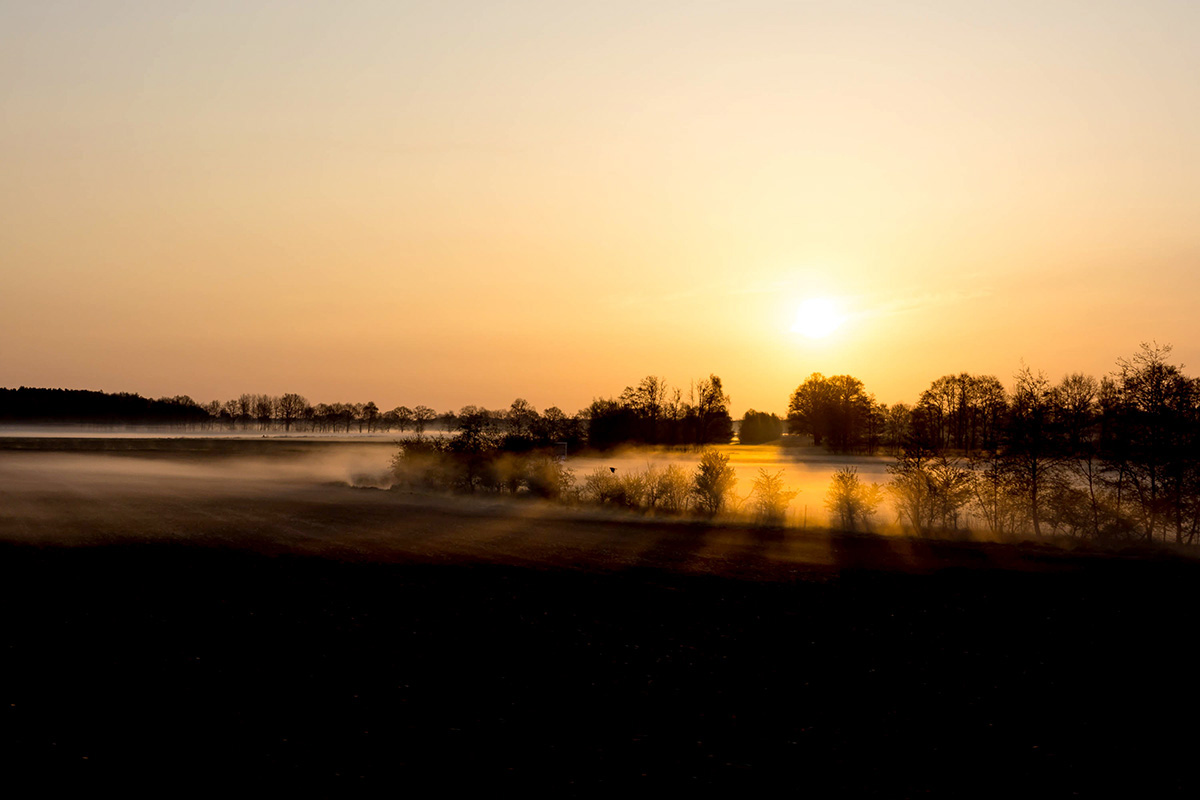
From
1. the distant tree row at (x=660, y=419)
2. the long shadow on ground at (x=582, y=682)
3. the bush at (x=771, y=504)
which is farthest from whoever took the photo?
the distant tree row at (x=660, y=419)

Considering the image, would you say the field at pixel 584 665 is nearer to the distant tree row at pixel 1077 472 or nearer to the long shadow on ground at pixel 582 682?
the long shadow on ground at pixel 582 682

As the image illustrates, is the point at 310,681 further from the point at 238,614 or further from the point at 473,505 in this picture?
the point at 473,505

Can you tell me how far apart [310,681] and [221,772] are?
3.92 metres

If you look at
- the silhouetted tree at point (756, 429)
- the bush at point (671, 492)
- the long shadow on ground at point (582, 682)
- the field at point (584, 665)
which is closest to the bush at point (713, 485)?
the bush at point (671, 492)

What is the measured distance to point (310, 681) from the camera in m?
14.1

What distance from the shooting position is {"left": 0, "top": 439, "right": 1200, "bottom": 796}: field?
35.9 feet

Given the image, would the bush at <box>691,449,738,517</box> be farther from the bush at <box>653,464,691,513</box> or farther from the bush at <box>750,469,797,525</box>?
the bush at <box>750,469,797,525</box>

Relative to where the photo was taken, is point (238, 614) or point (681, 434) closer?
point (238, 614)

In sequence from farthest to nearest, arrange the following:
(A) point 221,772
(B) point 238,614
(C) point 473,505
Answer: (C) point 473,505 → (B) point 238,614 → (A) point 221,772

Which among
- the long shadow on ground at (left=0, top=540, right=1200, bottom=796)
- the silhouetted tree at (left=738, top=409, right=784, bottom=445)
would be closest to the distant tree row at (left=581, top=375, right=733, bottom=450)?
the silhouetted tree at (left=738, top=409, right=784, bottom=445)

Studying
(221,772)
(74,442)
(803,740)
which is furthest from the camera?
(74,442)

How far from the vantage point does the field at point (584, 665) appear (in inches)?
430

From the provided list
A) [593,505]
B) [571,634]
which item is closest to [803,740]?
[571,634]

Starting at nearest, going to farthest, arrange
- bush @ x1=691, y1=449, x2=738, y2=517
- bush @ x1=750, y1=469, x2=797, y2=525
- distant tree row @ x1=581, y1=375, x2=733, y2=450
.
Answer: bush @ x1=750, y1=469, x2=797, y2=525 < bush @ x1=691, y1=449, x2=738, y2=517 < distant tree row @ x1=581, y1=375, x2=733, y2=450
